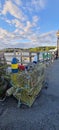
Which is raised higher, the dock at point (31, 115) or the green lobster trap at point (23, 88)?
the green lobster trap at point (23, 88)

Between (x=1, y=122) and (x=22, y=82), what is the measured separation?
1.20 meters

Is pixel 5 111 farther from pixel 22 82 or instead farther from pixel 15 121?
pixel 22 82

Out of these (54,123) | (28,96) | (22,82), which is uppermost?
(22,82)

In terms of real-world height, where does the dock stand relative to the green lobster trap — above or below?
below

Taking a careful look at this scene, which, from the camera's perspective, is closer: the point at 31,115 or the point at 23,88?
the point at 31,115

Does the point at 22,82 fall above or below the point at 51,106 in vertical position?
above

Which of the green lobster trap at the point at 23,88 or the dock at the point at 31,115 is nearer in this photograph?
the dock at the point at 31,115

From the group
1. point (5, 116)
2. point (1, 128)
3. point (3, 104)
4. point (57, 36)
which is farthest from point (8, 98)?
point (57, 36)

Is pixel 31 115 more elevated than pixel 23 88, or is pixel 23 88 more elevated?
pixel 23 88

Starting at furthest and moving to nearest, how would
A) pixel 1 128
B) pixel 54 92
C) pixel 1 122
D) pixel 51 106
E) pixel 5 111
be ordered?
pixel 54 92
pixel 51 106
pixel 5 111
pixel 1 122
pixel 1 128

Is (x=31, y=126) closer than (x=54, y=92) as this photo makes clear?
Yes

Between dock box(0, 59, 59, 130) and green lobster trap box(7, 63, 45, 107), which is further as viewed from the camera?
green lobster trap box(7, 63, 45, 107)

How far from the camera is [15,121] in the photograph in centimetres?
327

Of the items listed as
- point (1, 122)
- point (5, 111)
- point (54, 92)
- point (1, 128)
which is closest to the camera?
point (1, 128)
